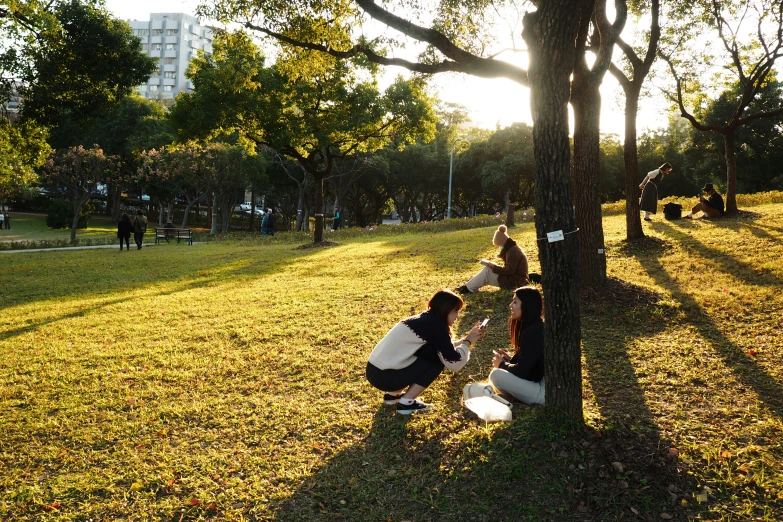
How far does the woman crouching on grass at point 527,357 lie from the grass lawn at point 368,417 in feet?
0.64

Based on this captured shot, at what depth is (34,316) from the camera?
1067 cm

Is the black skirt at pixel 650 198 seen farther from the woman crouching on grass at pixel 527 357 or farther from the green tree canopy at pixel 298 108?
the woman crouching on grass at pixel 527 357

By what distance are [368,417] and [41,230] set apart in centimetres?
4540

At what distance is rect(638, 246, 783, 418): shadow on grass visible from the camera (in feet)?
17.9

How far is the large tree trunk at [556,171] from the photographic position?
176 inches

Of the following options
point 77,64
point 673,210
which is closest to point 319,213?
point 77,64

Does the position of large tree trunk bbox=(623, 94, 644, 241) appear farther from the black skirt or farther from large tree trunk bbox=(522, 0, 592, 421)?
large tree trunk bbox=(522, 0, 592, 421)

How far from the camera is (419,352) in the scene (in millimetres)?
5254

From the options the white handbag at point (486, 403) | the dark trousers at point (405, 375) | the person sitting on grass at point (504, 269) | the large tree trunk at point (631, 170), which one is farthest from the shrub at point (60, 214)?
the white handbag at point (486, 403)

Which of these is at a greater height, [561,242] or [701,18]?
[701,18]

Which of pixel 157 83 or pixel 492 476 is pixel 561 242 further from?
pixel 157 83

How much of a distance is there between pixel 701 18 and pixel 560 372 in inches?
616

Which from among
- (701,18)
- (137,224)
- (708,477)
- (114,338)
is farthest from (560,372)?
(137,224)

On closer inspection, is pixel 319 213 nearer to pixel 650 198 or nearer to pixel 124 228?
pixel 124 228
